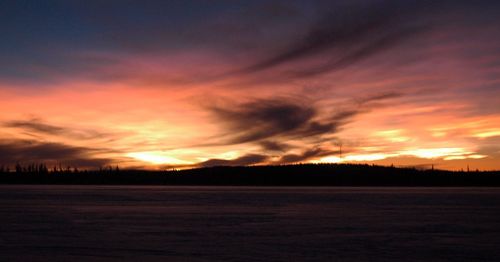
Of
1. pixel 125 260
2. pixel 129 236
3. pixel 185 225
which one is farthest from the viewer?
pixel 185 225

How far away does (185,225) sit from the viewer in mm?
32406

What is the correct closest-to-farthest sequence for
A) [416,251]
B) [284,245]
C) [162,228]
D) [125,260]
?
[125,260], [416,251], [284,245], [162,228]

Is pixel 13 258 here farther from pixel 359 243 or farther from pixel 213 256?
pixel 359 243

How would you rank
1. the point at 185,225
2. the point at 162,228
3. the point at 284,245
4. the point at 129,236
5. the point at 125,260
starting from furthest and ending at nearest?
the point at 185,225 < the point at 162,228 < the point at 129,236 < the point at 284,245 < the point at 125,260

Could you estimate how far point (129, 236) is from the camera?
26.1 metres

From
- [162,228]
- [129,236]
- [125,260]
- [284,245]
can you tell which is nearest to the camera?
[125,260]

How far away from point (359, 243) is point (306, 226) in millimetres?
8278

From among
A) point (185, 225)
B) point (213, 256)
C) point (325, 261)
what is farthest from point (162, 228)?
point (325, 261)

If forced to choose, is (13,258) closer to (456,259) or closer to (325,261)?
(325,261)

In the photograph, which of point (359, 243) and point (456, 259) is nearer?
point (456, 259)

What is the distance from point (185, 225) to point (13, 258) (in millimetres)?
14171

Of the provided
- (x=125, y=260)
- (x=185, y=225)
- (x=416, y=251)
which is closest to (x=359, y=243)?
(x=416, y=251)

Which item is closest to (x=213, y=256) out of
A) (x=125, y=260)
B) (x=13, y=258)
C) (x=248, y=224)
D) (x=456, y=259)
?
(x=125, y=260)

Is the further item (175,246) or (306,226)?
→ (306,226)
